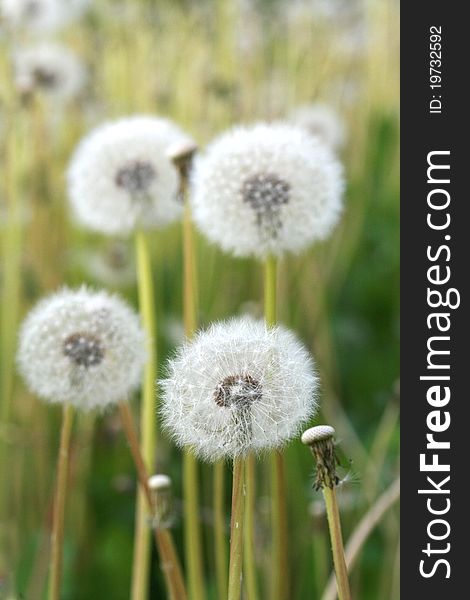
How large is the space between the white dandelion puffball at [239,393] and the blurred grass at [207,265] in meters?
0.23

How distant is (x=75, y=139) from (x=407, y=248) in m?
1.18

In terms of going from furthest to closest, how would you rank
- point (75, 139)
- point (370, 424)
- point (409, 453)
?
point (75, 139) → point (370, 424) → point (409, 453)

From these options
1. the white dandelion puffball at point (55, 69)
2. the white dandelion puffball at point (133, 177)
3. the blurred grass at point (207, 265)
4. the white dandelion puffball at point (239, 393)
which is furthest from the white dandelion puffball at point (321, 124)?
the white dandelion puffball at point (239, 393)

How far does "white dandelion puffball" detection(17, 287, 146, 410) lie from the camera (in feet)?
1.91

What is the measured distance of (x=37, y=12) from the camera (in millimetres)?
1228

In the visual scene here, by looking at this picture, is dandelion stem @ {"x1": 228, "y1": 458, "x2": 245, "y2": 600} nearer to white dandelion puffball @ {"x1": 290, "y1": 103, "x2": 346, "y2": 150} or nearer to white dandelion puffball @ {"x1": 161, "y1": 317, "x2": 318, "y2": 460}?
white dandelion puffball @ {"x1": 161, "y1": 317, "x2": 318, "y2": 460}

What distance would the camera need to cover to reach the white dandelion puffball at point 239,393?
0.43 metres

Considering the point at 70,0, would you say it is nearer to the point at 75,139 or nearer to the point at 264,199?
the point at 75,139

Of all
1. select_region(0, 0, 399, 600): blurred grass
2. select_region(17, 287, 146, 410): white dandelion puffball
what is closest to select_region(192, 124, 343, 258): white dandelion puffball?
select_region(17, 287, 146, 410): white dandelion puffball

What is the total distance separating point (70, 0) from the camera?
1.39 meters

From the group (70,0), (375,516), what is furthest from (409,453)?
(70,0)

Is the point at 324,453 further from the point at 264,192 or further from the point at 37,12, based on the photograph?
the point at 37,12

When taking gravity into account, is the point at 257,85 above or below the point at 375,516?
above

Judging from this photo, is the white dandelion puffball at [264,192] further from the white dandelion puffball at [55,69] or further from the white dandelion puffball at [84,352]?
the white dandelion puffball at [55,69]
